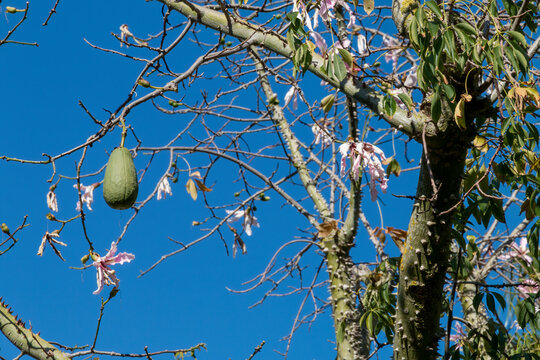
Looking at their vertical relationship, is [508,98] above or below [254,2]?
below

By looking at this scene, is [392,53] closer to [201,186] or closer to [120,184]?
[201,186]

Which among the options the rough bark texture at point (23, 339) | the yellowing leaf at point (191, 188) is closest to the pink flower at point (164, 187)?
the yellowing leaf at point (191, 188)

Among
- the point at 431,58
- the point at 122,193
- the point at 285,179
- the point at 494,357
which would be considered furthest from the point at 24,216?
the point at 285,179

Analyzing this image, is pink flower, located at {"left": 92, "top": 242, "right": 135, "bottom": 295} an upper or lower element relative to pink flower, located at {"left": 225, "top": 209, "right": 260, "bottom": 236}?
lower

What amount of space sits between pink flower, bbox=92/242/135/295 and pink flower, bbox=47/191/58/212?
0.25m

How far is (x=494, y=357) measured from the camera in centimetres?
259

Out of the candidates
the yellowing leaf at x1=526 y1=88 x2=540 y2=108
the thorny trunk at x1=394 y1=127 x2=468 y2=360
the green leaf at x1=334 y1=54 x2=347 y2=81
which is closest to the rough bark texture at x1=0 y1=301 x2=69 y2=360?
the thorny trunk at x1=394 y1=127 x2=468 y2=360

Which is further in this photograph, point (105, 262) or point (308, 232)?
point (308, 232)

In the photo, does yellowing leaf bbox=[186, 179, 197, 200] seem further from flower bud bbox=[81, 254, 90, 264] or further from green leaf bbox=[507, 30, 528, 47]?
green leaf bbox=[507, 30, 528, 47]

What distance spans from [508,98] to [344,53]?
2.11 ft

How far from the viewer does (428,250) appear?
99.0 inches

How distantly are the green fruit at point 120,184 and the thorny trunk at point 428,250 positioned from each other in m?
1.10

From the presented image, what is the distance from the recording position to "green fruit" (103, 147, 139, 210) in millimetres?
1917

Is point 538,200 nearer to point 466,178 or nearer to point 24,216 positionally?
point 466,178
